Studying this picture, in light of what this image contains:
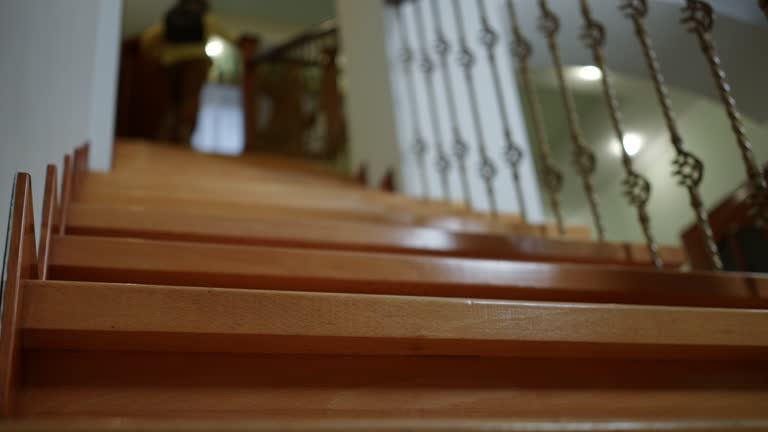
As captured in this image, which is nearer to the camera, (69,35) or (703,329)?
(703,329)

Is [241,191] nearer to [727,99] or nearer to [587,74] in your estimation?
[727,99]

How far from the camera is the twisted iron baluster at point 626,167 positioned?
132 cm

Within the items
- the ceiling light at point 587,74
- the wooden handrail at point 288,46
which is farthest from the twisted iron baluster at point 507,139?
the wooden handrail at point 288,46

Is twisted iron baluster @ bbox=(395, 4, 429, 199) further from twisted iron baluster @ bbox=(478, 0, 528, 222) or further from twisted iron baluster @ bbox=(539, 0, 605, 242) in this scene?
twisted iron baluster @ bbox=(539, 0, 605, 242)

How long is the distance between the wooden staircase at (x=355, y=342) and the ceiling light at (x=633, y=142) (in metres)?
0.39

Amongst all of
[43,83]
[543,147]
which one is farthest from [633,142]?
[43,83]

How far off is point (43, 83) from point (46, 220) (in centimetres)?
19

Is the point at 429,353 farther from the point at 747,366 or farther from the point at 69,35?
the point at 69,35

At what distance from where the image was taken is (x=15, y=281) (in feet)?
2.10

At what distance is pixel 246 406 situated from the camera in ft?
2.28

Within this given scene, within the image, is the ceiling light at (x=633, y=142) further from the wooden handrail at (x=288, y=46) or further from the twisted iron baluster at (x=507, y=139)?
the wooden handrail at (x=288, y=46)

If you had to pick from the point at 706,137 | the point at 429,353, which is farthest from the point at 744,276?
the point at 706,137

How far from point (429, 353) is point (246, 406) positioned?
21 cm

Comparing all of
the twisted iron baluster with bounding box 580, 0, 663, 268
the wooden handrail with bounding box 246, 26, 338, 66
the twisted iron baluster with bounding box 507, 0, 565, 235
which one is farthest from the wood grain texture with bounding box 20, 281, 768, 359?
the wooden handrail with bounding box 246, 26, 338, 66
